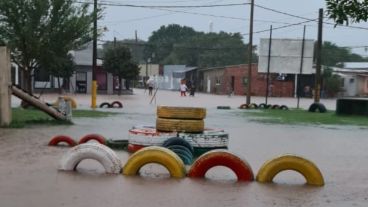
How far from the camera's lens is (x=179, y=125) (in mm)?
13555

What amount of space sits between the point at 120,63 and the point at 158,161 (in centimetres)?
5343

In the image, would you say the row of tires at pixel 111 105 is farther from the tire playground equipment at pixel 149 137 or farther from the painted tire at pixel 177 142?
the painted tire at pixel 177 142

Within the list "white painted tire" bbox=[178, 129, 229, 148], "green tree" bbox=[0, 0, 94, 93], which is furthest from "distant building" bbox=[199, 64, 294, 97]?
"white painted tire" bbox=[178, 129, 229, 148]

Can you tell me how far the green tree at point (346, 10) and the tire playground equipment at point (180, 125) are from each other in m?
8.57

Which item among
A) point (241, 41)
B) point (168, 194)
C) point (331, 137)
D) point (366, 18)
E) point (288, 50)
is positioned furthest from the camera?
point (241, 41)

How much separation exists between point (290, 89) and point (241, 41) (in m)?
43.3

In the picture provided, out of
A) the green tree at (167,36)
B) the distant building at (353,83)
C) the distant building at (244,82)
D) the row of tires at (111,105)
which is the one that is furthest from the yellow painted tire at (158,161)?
the green tree at (167,36)

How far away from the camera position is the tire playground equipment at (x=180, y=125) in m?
13.6

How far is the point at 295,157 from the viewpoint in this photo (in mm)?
9891

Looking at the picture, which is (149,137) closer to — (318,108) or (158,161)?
(158,161)

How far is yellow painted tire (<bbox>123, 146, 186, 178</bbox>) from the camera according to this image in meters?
10.0

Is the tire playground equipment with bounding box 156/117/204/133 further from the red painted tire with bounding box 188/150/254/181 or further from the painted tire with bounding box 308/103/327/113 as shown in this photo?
the painted tire with bounding box 308/103/327/113

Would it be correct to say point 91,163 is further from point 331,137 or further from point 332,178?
point 331,137

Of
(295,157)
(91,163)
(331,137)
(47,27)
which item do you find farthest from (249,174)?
(47,27)
